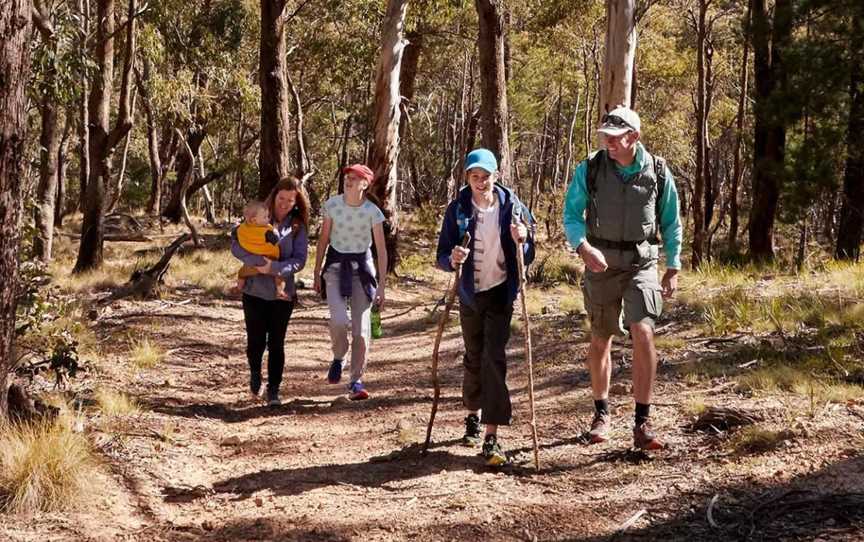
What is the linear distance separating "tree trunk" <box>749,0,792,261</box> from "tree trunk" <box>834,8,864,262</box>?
3.39ft

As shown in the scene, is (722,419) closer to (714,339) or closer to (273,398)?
(714,339)

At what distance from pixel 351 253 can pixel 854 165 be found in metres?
11.4

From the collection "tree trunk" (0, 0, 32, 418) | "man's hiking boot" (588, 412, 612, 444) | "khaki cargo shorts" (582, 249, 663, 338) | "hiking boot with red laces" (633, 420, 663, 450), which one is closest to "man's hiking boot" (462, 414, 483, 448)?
"man's hiking boot" (588, 412, 612, 444)

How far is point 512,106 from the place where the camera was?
39.5m

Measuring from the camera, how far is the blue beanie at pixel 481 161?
5.04 metres

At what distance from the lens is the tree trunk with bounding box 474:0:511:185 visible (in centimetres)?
1305

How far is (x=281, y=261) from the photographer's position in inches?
269

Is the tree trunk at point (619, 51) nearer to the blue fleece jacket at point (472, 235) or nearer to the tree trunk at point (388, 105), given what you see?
the blue fleece jacket at point (472, 235)

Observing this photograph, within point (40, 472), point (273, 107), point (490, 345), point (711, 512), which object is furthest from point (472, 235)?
→ point (273, 107)

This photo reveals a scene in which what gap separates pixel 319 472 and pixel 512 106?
35423mm

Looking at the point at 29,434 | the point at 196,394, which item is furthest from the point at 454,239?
the point at 196,394

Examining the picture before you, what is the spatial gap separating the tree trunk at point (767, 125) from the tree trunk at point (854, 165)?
103 cm

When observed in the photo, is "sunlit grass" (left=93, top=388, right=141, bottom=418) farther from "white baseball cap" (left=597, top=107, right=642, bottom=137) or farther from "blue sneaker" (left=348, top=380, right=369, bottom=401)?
"white baseball cap" (left=597, top=107, right=642, bottom=137)

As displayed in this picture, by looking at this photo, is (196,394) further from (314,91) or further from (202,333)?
(314,91)
